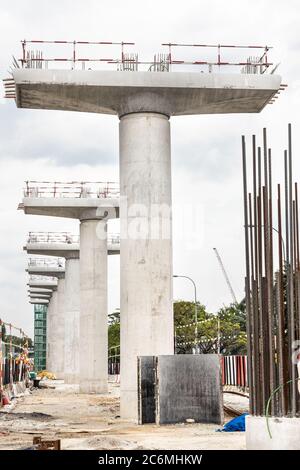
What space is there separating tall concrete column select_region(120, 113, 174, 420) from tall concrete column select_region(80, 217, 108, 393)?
66.1 ft

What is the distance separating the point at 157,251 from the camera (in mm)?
24125

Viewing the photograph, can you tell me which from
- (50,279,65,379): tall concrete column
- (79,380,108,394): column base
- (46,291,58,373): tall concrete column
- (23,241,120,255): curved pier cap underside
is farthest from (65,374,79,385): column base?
(46,291,58,373): tall concrete column

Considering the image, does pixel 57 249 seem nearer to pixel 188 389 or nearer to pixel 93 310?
pixel 93 310

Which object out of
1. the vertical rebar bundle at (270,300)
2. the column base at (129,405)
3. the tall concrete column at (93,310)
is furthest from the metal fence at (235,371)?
the vertical rebar bundle at (270,300)

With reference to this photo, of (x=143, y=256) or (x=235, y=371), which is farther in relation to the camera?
(x=235, y=371)

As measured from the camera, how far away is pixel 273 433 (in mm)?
12391

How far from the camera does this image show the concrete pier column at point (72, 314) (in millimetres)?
58156

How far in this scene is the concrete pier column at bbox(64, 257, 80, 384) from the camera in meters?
58.2

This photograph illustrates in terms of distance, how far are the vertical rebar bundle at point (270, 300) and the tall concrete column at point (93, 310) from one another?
1242 inches

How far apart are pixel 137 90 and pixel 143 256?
16.5 ft

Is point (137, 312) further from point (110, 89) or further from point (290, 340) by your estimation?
point (290, 340)

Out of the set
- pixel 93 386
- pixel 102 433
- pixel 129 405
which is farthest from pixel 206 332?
pixel 102 433

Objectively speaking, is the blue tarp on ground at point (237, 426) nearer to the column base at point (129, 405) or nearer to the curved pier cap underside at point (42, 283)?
the column base at point (129, 405)

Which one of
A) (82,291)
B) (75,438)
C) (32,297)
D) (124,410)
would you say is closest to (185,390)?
(124,410)
